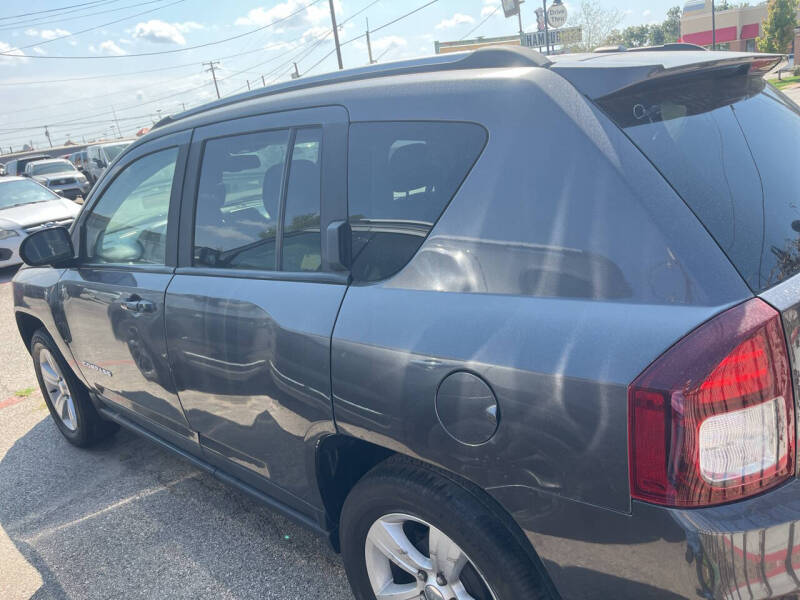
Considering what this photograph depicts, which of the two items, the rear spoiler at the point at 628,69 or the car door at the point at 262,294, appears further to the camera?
the car door at the point at 262,294

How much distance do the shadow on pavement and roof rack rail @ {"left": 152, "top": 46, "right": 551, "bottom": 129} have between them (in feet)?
6.14

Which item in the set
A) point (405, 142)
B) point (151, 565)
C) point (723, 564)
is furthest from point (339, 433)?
point (151, 565)

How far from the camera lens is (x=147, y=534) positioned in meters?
3.14

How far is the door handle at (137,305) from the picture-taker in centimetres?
281

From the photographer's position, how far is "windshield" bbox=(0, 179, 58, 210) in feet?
37.9

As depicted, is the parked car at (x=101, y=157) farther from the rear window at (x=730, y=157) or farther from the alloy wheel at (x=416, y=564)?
the rear window at (x=730, y=157)

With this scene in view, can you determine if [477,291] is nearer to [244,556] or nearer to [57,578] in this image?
[244,556]

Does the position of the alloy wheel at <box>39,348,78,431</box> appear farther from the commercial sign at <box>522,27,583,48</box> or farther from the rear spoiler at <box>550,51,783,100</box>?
the commercial sign at <box>522,27,583,48</box>

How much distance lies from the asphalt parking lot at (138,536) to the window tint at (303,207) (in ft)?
3.89

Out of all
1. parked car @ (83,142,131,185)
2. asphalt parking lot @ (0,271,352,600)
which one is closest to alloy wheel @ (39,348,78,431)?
asphalt parking lot @ (0,271,352,600)

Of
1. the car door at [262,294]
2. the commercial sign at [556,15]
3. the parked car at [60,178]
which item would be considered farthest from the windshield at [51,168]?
the commercial sign at [556,15]

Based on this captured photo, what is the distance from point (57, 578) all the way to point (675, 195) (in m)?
3.04

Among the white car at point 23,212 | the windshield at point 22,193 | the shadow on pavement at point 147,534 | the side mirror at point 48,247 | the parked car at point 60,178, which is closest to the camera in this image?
the shadow on pavement at point 147,534

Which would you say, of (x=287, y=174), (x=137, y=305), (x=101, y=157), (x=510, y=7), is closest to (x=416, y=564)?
(x=287, y=174)
